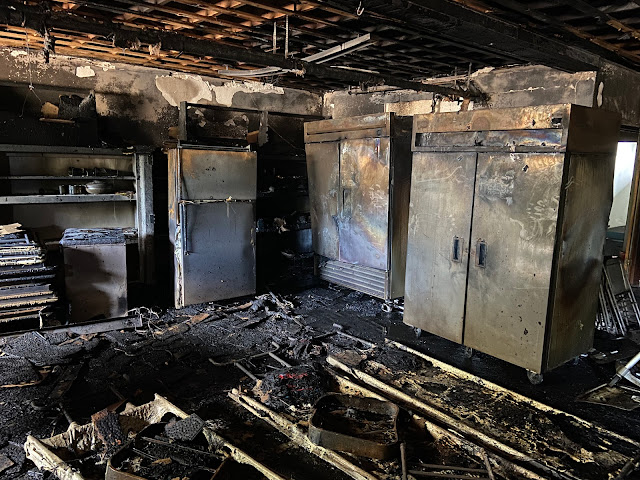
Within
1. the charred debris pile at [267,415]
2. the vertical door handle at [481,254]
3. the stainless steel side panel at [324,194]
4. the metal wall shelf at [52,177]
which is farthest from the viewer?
the stainless steel side panel at [324,194]

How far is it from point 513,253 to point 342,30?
8.53 feet

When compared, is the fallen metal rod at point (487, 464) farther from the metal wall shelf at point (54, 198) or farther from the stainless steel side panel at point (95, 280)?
the metal wall shelf at point (54, 198)

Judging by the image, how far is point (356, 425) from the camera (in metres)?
2.85

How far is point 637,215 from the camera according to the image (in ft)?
19.0

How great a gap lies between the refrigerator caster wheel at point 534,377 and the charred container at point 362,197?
5.98 feet

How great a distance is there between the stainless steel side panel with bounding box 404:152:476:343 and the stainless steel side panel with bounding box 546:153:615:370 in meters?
0.72

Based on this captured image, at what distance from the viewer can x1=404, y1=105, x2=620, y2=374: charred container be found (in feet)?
10.4

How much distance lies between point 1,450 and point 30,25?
2.64 metres

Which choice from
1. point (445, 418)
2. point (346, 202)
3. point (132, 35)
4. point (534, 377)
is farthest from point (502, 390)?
point (132, 35)

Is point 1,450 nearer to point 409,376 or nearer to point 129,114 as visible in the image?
point 409,376

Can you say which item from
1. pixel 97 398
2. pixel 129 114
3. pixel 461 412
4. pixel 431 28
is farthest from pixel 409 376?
pixel 129 114

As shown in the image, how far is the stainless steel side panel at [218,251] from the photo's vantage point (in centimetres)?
489

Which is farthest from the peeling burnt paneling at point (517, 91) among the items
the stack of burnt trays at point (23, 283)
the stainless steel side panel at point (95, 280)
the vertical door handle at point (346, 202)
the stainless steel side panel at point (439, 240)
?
the stack of burnt trays at point (23, 283)

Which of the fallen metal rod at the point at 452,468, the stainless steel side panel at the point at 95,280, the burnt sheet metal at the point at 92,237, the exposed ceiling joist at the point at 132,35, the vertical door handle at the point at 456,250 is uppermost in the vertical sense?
the exposed ceiling joist at the point at 132,35
